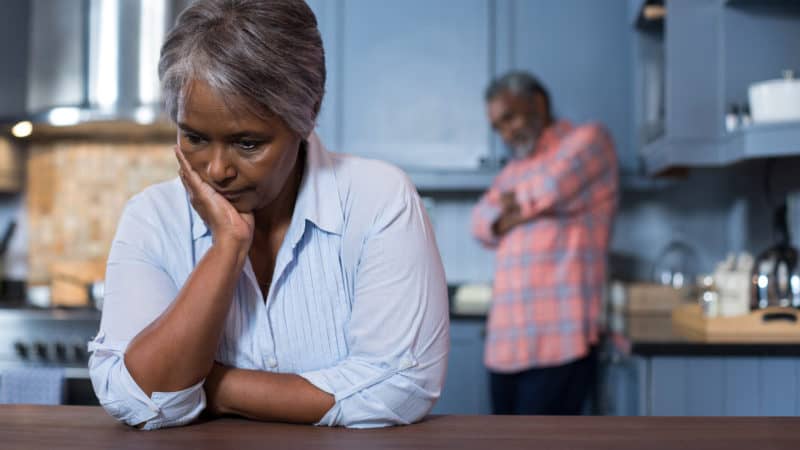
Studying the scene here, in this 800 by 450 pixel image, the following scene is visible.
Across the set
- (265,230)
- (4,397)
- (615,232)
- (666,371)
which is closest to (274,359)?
(265,230)

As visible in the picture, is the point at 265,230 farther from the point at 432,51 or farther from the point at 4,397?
the point at 432,51

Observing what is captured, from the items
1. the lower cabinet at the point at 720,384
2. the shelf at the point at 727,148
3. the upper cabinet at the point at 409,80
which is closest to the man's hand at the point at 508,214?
the shelf at the point at 727,148

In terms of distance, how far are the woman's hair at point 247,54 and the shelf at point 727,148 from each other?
1.62 meters

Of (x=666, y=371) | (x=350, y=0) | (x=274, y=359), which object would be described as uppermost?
(x=350, y=0)

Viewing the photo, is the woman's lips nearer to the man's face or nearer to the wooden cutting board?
the wooden cutting board

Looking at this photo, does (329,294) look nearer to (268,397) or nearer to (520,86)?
(268,397)

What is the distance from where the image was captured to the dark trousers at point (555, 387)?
312cm

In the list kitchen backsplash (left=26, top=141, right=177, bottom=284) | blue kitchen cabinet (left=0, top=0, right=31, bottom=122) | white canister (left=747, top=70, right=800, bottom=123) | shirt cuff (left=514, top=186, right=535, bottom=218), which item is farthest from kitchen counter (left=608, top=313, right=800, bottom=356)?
blue kitchen cabinet (left=0, top=0, right=31, bottom=122)

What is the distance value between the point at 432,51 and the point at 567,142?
914mm

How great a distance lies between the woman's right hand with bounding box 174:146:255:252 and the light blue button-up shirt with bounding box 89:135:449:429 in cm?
7

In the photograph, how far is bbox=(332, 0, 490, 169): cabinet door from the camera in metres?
3.90

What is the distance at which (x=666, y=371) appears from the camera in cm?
238

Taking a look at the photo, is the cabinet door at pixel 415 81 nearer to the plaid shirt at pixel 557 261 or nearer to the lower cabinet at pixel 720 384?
the plaid shirt at pixel 557 261

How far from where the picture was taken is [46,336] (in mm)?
3461
